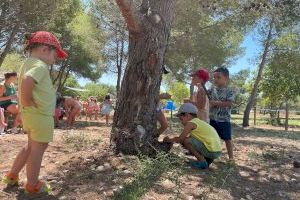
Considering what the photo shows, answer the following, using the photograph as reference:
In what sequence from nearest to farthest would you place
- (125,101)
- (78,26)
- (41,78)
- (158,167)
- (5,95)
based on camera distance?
(41,78) < (158,167) < (125,101) < (5,95) < (78,26)

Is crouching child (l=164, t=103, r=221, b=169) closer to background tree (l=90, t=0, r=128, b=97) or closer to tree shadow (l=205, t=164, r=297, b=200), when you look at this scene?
tree shadow (l=205, t=164, r=297, b=200)

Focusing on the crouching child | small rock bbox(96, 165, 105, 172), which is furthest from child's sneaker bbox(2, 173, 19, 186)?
the crouching child

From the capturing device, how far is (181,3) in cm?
1844

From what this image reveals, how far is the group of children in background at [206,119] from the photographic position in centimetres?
600

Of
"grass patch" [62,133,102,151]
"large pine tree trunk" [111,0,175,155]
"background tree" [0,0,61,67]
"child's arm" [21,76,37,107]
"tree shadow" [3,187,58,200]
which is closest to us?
"child's arm" [21,76,37,107]

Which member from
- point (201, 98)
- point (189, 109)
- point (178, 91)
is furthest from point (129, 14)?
point (178, 91)

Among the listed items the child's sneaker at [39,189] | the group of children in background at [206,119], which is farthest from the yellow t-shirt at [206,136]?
the child's sneaker at [39,189]

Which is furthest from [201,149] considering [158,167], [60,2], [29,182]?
[60,2]

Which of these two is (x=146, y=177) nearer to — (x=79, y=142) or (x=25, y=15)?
(x=79, y=142)

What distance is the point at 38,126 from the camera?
421 centimetres

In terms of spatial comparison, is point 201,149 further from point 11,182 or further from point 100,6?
point 100,6

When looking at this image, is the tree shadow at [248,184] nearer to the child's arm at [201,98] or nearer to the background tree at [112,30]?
the child's arm at [201,98]

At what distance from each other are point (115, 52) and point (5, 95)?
65.0ft

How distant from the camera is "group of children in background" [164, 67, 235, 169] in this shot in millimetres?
5996
